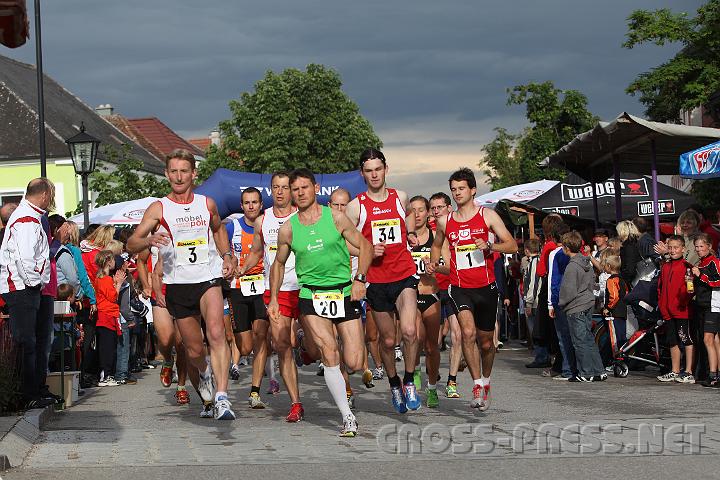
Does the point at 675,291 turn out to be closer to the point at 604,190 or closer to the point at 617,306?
the point at 617,306

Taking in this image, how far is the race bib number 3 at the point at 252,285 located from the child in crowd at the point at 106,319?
3235 millimetres

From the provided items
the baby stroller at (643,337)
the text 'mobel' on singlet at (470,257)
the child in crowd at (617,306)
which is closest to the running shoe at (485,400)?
the text 'mobel' on singlet at (470,257)

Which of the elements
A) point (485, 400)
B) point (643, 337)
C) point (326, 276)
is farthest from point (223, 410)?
point (643, 337)

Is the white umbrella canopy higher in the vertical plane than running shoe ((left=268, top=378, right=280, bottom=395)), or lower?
higher

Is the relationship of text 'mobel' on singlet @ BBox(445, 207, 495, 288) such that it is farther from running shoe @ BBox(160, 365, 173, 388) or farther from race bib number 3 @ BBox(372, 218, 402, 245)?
running shoe @ BBox(160, 365, 173, 388)

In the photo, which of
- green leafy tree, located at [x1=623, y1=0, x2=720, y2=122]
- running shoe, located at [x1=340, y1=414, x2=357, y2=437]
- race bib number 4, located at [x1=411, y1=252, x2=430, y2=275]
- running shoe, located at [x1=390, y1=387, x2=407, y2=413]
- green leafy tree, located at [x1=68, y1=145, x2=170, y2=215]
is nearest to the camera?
running shoe, located at [x1=340, y1=414, x2=357, y2=437]

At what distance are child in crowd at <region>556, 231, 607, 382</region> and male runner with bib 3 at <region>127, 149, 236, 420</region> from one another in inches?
235

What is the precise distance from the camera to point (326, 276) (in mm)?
9859

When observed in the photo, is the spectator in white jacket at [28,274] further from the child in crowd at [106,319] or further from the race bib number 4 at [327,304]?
the child in crowd at [106,319]

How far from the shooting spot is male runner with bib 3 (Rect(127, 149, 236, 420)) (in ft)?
34.3

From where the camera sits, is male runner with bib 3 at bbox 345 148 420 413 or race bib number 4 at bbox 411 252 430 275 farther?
race bib number 4 at bbox 411 252 430 275

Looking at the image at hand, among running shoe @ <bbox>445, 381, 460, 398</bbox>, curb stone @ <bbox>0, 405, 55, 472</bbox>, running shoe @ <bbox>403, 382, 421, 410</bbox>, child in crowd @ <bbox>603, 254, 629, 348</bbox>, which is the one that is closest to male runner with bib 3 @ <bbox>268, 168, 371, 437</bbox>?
running shoe @ <bbox>403, 382, 421, 410</bbox>

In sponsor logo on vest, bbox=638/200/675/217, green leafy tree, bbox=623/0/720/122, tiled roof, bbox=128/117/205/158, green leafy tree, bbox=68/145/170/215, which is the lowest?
sponsor logo on vest, bbox=638/200/675/217

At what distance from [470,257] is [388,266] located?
29.2 inches
